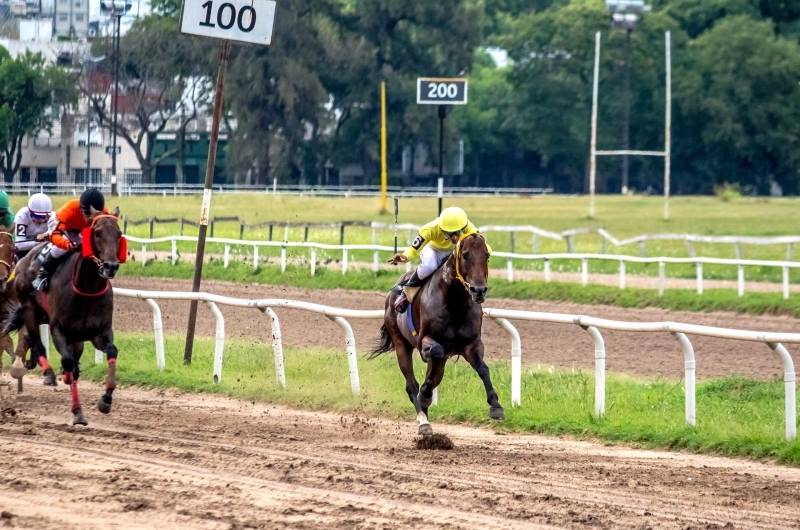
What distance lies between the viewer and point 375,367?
447 inches

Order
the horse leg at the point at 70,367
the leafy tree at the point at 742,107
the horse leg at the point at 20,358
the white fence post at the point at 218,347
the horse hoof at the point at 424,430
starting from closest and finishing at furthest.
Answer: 1. the horse hoof at the point at 424,430
2. the horse leg at the point at 70,367
3. the horse leg at the point at 20,358
4. the white fence post at the point at 218,347
5. the leafy tree at the point at 742,107

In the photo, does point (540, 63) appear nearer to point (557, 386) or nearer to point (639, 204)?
point (639, 204)

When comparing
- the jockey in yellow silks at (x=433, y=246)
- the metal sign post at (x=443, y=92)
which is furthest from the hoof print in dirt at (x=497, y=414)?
the metal sign post at (x=443, y=92)

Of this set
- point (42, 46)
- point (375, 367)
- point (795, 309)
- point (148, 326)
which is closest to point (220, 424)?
point (375, 367)

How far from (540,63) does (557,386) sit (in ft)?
176

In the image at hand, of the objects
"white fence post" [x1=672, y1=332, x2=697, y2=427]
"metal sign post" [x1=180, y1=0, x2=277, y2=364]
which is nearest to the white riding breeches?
"white fence post" [x1=672, y1=332, x2=697, y2=427]

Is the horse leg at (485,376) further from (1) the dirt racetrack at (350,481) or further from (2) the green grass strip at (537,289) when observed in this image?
(2) the green grass strip at (537,289)

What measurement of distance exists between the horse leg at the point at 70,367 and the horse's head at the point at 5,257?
1.24 metres

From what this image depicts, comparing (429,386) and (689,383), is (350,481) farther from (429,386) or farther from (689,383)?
(689,383)

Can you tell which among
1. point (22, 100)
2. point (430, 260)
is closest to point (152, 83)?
point (22, 100)

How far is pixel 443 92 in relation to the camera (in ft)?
61.4

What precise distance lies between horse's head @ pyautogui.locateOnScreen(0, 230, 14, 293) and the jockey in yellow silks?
3.54m

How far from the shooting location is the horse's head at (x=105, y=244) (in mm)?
8734

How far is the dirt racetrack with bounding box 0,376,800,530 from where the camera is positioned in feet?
18.4
